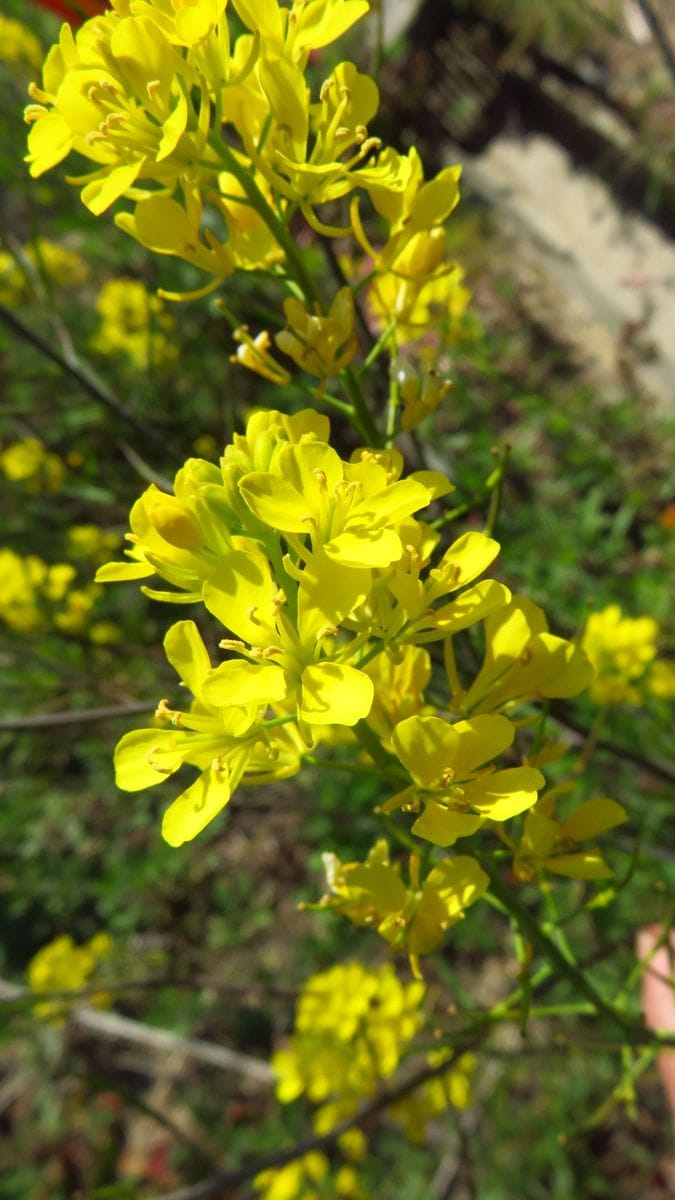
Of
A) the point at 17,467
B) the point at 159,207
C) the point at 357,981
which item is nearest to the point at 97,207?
the point at 159,207

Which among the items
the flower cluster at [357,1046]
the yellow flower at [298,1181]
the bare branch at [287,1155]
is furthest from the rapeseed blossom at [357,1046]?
the yellow flower at [298,1181]

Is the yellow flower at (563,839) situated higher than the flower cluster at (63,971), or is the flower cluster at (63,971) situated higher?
the yellow flower at (563,839)

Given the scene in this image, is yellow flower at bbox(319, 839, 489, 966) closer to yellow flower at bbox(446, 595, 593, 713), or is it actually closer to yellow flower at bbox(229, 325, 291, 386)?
yellow flower at bbox(446, 595, 593, 713)

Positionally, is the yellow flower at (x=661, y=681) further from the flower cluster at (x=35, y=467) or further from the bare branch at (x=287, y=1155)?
the flower cluster at (x=35, y=467)

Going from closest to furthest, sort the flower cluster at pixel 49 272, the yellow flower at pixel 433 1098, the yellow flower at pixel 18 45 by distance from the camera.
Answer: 1. the yellow flower at pixel 433 1098
2. the yellow flower at pixel 18 45
3. the flower cluster at pixel 49 272

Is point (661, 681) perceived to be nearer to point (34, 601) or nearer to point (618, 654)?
point (618, 654)

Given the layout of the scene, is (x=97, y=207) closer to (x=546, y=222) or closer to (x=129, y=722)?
(x=129, y=722)

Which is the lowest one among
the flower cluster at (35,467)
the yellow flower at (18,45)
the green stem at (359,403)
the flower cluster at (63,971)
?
the flower cluster at (63,971)

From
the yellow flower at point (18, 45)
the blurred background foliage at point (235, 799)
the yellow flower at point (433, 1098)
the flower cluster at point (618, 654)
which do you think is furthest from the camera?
the yellow flower at point (18, 45)

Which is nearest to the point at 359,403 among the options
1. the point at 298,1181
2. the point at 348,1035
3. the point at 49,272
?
the point at 348,1035
